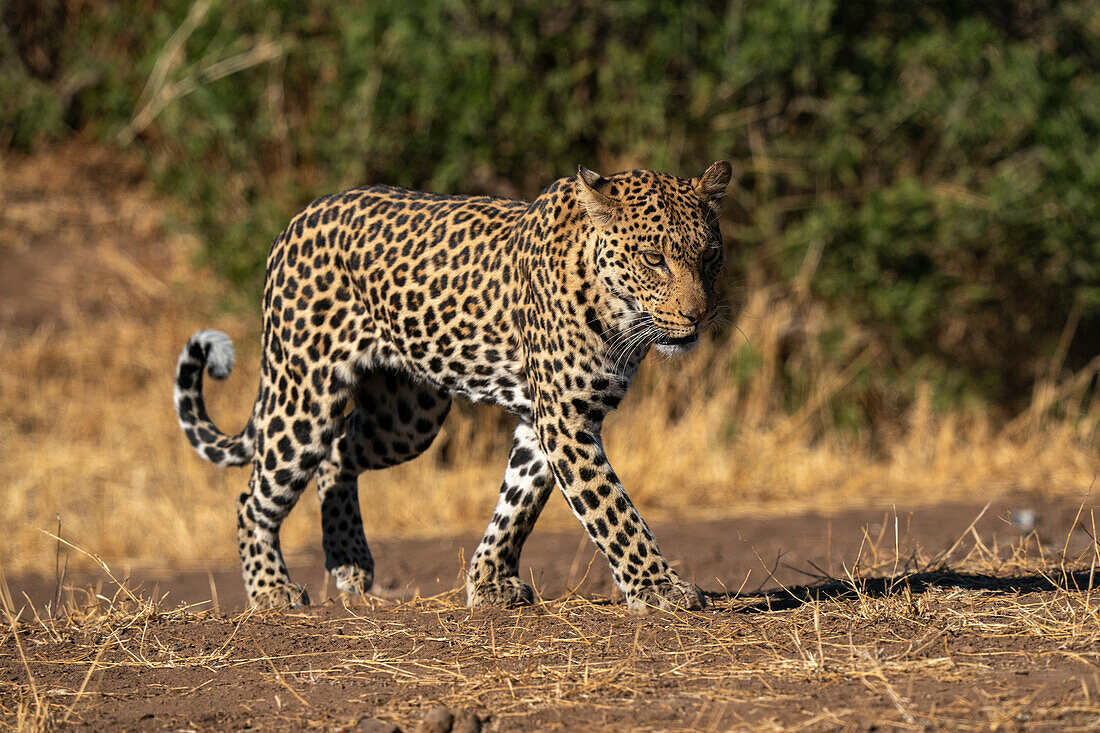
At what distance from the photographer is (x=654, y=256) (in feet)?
15.9

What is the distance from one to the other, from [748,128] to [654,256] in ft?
22.5

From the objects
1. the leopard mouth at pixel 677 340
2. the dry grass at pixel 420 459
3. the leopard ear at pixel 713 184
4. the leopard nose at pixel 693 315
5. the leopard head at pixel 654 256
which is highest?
the leopard ear at pixel 713 184

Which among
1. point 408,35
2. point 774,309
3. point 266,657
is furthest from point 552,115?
point 266,657

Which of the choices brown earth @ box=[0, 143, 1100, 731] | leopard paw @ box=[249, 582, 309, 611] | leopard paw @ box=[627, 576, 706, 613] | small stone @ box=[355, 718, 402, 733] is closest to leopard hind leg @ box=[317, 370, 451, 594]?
leopard paw @ box=[249, 582, 309, 611]

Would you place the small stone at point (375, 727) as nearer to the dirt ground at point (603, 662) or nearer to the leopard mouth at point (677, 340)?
the dirt ground at point (603, 662)

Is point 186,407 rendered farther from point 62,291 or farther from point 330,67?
point 62,291

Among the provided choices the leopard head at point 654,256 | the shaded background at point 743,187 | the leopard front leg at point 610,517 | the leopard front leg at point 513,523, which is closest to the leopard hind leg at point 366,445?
the leopard front leg at point 513,523

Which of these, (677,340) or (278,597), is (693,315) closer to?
(677,340)

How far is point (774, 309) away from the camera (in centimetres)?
1123

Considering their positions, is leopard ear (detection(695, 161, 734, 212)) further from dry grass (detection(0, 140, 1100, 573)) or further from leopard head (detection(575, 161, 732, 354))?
dry grass (detection(0, 140, 1100, 573))

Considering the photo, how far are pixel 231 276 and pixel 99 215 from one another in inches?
147

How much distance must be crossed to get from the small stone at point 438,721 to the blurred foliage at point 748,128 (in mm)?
7237

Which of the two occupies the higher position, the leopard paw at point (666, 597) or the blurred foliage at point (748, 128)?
the blurred foliage at point (748, 128)

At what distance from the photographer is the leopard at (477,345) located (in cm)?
488
